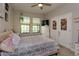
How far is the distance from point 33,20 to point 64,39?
60cm

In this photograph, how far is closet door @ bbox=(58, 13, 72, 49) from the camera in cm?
174

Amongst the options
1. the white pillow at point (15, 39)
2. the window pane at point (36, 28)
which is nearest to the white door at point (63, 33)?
the window pane at point (36, 28)

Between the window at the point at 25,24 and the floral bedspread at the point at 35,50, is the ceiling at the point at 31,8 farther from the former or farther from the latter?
the floral bedspread at the point at 35,50

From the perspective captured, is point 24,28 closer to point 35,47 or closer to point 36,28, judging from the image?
point 36,28

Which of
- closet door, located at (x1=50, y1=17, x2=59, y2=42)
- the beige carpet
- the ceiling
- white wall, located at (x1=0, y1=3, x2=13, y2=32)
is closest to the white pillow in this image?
white wall, located at (x1=0, y1=3, x2=13, y2=32)

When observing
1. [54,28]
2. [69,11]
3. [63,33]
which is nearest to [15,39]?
[54,28]

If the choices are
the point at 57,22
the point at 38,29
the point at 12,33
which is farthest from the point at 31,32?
the point at 57,22

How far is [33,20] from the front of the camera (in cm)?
183

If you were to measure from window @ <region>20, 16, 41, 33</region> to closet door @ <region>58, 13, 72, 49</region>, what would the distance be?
369mm

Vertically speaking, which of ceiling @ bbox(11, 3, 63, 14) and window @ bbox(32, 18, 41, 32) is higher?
ceiling @ bbox(11, 3, 63, 14)

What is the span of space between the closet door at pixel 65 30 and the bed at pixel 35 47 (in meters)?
0.14

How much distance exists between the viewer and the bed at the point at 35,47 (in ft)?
5.36

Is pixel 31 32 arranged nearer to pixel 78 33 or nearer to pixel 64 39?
pixel 64 39

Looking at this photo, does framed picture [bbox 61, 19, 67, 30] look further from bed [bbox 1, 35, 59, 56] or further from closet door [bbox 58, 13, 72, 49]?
bed [bbox 1, 35, 59, 56]
